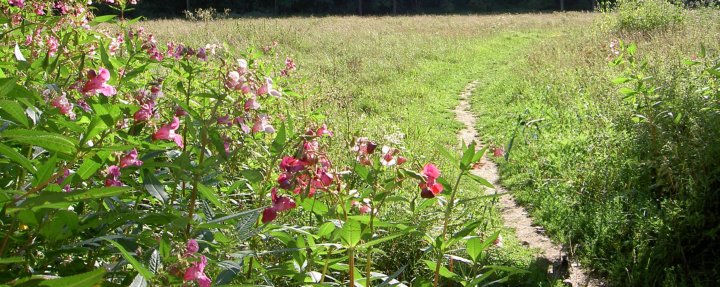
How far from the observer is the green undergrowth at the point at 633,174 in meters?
4.27

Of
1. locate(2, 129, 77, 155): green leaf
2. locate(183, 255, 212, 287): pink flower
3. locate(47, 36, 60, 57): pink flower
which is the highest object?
locate(47, 36, 60, 57): pink flower

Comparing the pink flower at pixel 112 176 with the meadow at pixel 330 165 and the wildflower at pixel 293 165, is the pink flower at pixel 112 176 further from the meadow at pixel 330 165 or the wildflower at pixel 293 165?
the wildflower at pixel 293 165

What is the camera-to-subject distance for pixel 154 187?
1.87 meters

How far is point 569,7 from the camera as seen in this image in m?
46.8

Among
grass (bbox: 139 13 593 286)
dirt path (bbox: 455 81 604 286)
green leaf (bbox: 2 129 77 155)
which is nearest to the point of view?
green leaf (bbox: 2 129 77 155)

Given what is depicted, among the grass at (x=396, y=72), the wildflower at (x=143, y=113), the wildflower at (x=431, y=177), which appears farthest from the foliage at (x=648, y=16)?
the wildflower at (x=143, y=113)

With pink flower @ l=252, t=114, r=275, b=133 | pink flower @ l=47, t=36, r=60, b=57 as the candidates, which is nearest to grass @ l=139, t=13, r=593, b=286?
pink flower @ l=252, t=114, r=275, b=133

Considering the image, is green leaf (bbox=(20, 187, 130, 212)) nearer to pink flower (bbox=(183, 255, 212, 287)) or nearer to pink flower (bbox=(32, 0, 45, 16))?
pink flower (bbox=(183, 255, 212, 287))

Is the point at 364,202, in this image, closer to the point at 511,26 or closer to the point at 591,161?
the point at 591,161

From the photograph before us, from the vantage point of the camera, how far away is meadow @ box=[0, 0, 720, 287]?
1.77m

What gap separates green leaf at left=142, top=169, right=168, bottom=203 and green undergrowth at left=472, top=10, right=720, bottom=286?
10.4ft

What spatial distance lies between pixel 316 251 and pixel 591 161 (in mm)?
4099

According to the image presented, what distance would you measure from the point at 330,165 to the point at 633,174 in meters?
3.96

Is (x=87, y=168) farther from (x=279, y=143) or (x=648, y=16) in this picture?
(x=648, y=16)
